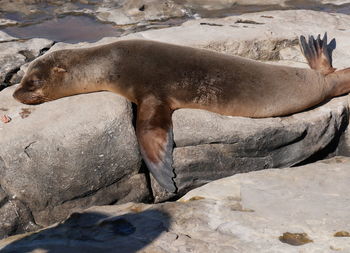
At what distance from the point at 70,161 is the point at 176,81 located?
4.28ft

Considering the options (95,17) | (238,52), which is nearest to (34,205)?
(238,52)

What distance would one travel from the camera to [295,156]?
5.59 metres

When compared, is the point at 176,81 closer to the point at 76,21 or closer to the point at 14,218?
the point at 14,218

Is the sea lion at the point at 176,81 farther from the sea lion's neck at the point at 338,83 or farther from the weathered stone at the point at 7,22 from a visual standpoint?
the weathered stone at the point at 7,22

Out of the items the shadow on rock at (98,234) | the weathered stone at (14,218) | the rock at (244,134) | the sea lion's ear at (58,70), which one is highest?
the sea lion's ear at (58,70)

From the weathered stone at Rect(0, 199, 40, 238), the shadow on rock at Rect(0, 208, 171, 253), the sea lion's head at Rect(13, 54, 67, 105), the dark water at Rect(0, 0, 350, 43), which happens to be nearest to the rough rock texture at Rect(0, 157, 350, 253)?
the shadow on rock at Rect(0, 208, 171, 253)

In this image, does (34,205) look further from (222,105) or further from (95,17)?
(95,17)

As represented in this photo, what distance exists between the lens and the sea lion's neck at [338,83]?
6.01 meters

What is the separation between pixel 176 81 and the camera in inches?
219

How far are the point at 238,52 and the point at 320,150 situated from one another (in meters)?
1.58

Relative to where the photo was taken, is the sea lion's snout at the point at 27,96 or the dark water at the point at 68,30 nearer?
the sea lion's snout at the point at 27,96

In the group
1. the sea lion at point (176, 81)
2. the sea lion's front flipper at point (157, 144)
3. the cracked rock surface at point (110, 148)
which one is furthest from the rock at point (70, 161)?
the sea lion at point (176, 81)

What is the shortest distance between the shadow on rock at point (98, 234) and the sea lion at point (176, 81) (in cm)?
116

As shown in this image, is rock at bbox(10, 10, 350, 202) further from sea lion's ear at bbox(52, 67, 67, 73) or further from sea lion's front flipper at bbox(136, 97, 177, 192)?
sea lion's ear at bbox(52, 67, 67, 73)
